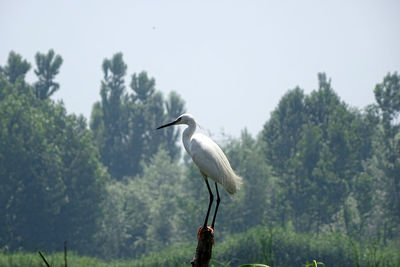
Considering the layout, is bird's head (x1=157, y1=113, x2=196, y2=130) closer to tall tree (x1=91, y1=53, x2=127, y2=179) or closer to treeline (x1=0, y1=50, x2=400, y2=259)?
treeline (x1=0, y1=50, x2=400, y2=259)

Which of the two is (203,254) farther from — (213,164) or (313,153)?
(313,153)

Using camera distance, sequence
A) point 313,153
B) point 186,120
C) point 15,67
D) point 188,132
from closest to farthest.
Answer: point 188,132 < point 186,120 < point 313,153 < point 15,67

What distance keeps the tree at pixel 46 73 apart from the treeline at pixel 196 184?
9.05 ft

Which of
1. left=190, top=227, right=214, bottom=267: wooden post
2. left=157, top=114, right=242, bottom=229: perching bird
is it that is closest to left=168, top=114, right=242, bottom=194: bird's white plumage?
left=157, top=114, right=242, bottom=229: perching bird

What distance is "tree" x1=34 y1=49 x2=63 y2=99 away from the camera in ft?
178

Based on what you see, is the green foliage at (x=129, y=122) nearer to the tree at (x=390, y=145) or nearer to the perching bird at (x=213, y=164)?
the tree at (x=390, y=145)

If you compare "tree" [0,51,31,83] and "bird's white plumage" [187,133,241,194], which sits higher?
"tree" [0,51,31,83]

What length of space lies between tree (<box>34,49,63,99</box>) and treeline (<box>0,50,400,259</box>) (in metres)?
2.76

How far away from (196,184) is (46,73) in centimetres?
2042

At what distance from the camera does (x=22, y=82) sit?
51812 millimetres

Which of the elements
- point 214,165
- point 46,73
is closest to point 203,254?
point 214,165

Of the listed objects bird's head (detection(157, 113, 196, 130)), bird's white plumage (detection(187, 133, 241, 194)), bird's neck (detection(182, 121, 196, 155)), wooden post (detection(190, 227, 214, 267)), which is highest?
bird's head (detection(157, 113, 196, 130))

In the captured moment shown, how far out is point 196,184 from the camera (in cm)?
4291

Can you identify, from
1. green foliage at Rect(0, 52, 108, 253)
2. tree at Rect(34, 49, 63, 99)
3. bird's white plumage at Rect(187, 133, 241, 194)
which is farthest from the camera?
tree at Rect(34, 49, 63, 99)
